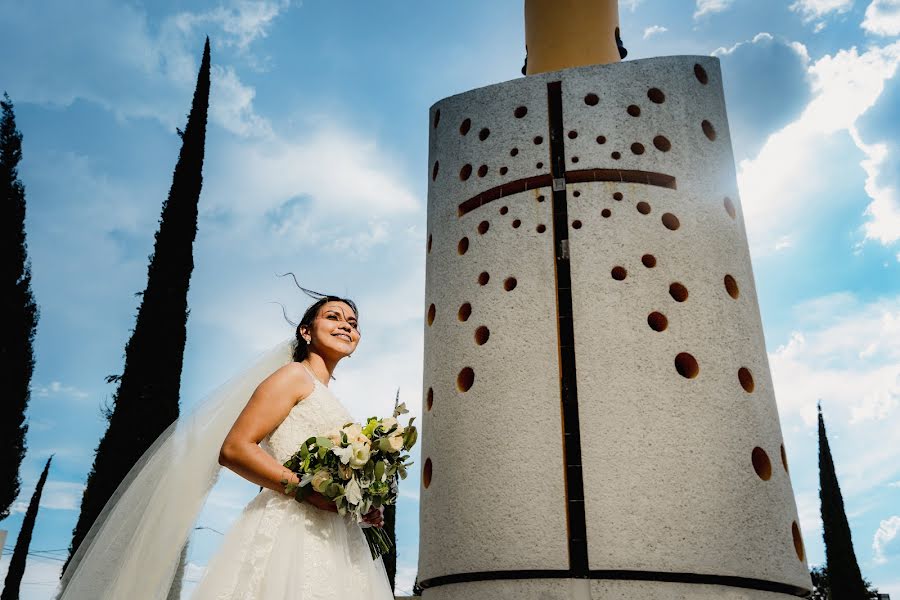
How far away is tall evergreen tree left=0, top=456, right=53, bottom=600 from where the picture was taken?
19250mm

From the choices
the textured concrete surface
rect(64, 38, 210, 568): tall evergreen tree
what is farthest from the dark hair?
rect(64, 38, 210, 568): tall evergreen tree

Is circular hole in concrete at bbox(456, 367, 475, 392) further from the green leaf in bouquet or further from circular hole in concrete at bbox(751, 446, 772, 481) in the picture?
the green leaf in bouquet

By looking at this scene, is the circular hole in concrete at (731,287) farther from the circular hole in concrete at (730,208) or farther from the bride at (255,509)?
the bride at (255,509)

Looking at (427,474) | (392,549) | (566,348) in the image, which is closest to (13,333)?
(392,549)

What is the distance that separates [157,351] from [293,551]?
947 cm

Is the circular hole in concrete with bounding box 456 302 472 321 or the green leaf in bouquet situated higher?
the circular hole in concrete with bounding box 456 302 472 321

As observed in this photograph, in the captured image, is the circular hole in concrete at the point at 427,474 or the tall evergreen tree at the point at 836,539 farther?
the tall evergreen tree at the point at 836,539

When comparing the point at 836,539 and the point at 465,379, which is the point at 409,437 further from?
the point at 836,539

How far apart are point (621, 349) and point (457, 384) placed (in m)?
1.51

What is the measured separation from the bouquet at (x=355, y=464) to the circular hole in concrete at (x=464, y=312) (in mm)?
3687

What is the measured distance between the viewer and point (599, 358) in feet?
19.6

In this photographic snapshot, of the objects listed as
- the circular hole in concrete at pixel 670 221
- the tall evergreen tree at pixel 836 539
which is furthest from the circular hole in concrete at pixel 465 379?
the tall evergreen tree at pixel 836 539

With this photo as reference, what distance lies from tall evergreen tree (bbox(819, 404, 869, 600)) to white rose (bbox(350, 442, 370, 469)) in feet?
62.1

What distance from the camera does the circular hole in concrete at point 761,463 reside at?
594 centimetres
